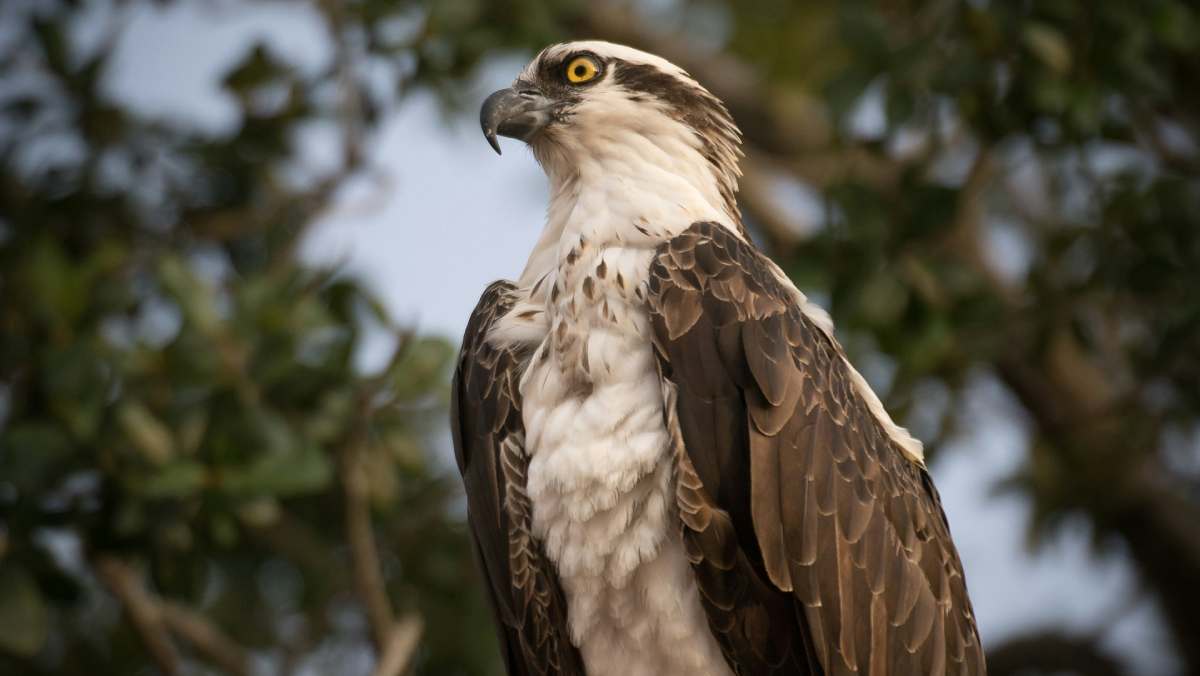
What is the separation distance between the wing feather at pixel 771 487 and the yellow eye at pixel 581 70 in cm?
75

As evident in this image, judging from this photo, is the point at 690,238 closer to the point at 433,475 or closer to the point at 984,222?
the point at 433,475

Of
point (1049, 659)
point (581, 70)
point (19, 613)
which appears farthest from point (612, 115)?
point (1049, 659)

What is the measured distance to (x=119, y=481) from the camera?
Result: 17.0 ft

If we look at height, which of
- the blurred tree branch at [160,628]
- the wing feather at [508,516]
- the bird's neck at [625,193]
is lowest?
the blurred tree branch at [160,628]

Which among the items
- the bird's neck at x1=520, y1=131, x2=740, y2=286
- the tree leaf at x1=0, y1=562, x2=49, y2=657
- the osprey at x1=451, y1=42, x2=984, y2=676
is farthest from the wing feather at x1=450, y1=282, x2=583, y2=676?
the tree leaf at x1=0, y1=562, x2=49, y2=657

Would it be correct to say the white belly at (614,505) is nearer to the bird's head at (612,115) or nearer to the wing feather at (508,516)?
the wing feather at (508,516)

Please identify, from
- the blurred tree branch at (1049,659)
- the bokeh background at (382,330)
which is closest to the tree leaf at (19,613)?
the bokeh background at (382,330)

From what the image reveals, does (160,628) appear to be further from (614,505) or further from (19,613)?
(614,505)

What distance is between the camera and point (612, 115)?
4.11m

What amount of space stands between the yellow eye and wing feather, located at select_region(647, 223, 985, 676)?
0.75 metres

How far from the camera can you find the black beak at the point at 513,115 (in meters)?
4.08

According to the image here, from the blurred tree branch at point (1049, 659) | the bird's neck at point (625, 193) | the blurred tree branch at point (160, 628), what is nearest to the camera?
the bird's neck at point (625, 193)

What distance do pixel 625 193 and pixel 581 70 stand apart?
517mm

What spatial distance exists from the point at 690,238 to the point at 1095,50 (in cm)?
256
